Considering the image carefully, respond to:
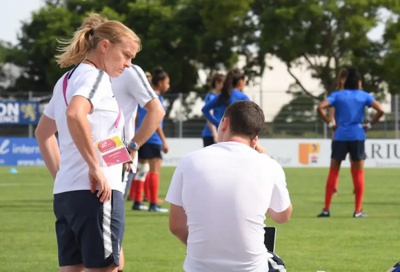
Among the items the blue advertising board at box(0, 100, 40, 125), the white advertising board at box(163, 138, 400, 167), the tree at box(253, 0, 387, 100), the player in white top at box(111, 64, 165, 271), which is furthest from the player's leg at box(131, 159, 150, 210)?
the tree at box(253, 0, 387, 100)

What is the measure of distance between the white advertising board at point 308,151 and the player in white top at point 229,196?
3036cm

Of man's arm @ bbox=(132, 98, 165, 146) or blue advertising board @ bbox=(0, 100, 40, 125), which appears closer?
man's arm @ bbox=(132, 98, 165, 146)

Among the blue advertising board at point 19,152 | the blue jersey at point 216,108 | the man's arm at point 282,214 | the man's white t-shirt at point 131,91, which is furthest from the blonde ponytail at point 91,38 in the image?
the blue advertising board at point 19,152

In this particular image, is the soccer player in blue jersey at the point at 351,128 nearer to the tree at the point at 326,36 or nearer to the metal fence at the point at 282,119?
the metal fence at the point at 282,119

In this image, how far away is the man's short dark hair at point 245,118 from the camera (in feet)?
18.9

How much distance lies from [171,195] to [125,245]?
607cm

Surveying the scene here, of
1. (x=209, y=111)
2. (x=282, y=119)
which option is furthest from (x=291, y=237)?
(x=282, y=119)

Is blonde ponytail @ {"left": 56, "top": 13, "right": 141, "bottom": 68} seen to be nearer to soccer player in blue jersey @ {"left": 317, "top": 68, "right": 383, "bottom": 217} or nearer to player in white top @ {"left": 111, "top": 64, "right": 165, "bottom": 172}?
player in white top @ {"left": 111, "top": 64, "right": 165, "bottom": 172}

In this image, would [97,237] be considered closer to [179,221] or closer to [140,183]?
[179,221]

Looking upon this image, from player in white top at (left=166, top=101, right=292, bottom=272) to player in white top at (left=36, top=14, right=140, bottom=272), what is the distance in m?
0.65

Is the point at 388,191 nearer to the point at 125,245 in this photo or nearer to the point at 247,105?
the point at 125,245

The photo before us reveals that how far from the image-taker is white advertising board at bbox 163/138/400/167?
119ft

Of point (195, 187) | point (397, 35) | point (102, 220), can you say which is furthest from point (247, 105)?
point (397, 35)

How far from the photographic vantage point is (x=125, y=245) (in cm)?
1186
